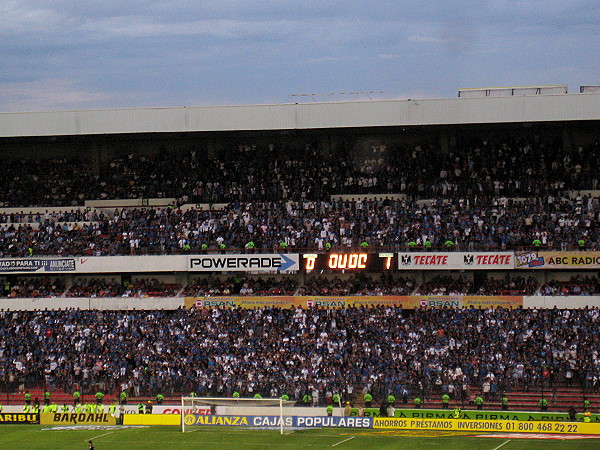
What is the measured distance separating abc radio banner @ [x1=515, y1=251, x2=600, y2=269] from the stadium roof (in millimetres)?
8773

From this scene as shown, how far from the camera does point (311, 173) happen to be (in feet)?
181

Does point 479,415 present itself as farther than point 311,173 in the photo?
No

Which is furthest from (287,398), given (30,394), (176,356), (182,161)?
(182,161)

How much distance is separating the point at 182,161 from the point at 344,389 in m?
23.0

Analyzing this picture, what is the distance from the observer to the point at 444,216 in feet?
161

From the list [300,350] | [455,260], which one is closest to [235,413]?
[300,350]

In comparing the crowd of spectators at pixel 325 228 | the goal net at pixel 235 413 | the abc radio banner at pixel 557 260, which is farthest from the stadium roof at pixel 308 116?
the goal net at pixel 235 413

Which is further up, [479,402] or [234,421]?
[479,402]

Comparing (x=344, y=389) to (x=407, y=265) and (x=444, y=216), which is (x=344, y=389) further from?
(x=444, y=216)

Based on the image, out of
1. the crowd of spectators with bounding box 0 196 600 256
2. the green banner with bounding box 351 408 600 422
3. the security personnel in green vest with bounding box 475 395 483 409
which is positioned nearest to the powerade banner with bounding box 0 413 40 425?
the crowd of spectators with bounding box 0 196 600 256

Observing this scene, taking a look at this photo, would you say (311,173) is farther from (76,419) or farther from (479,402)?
(76,419)

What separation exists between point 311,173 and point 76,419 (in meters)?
21.4

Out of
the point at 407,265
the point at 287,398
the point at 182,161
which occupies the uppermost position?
the point at 182,161

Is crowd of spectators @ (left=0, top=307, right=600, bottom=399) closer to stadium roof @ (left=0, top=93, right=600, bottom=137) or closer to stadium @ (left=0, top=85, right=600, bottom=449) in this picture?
stadium @ (left=0, top=85, right=600, bottom=449)
